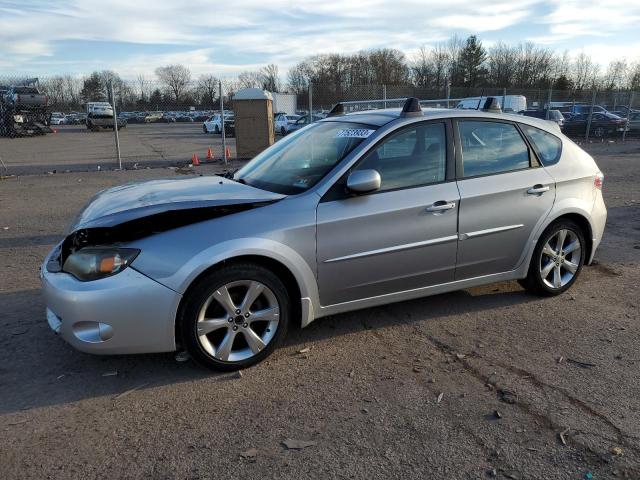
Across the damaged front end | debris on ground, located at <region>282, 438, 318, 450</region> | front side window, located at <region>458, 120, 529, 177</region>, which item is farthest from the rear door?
debris on ground, located at <region>282, 438, 318, 450</region>

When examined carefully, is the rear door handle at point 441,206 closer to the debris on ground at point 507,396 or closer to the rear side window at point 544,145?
the rear side window at point 544,145

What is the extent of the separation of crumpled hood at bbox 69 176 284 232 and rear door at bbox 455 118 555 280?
159cm

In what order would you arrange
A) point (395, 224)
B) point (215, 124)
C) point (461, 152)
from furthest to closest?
point (215, 124) → point (461, 152) → point (395, 224)

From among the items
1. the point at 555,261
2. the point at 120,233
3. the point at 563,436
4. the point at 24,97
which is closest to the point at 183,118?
the point at 24,97

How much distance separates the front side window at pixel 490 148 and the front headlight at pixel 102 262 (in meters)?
2.67

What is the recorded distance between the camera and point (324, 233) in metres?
3.66

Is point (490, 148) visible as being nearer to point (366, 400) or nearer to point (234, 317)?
point (366, 400)

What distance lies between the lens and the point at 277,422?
2.97 m

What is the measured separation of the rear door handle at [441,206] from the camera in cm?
403

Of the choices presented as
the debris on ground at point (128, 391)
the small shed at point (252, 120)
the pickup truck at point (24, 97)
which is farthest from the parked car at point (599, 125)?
the pickup truck at point (24, 97)

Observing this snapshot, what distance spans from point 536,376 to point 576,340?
758mm

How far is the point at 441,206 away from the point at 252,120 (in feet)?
39.9

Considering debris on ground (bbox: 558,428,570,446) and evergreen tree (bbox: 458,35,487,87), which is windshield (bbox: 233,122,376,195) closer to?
debris on ground (bbox: 558,428,570,446)

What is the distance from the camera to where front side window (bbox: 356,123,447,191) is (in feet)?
13.0
